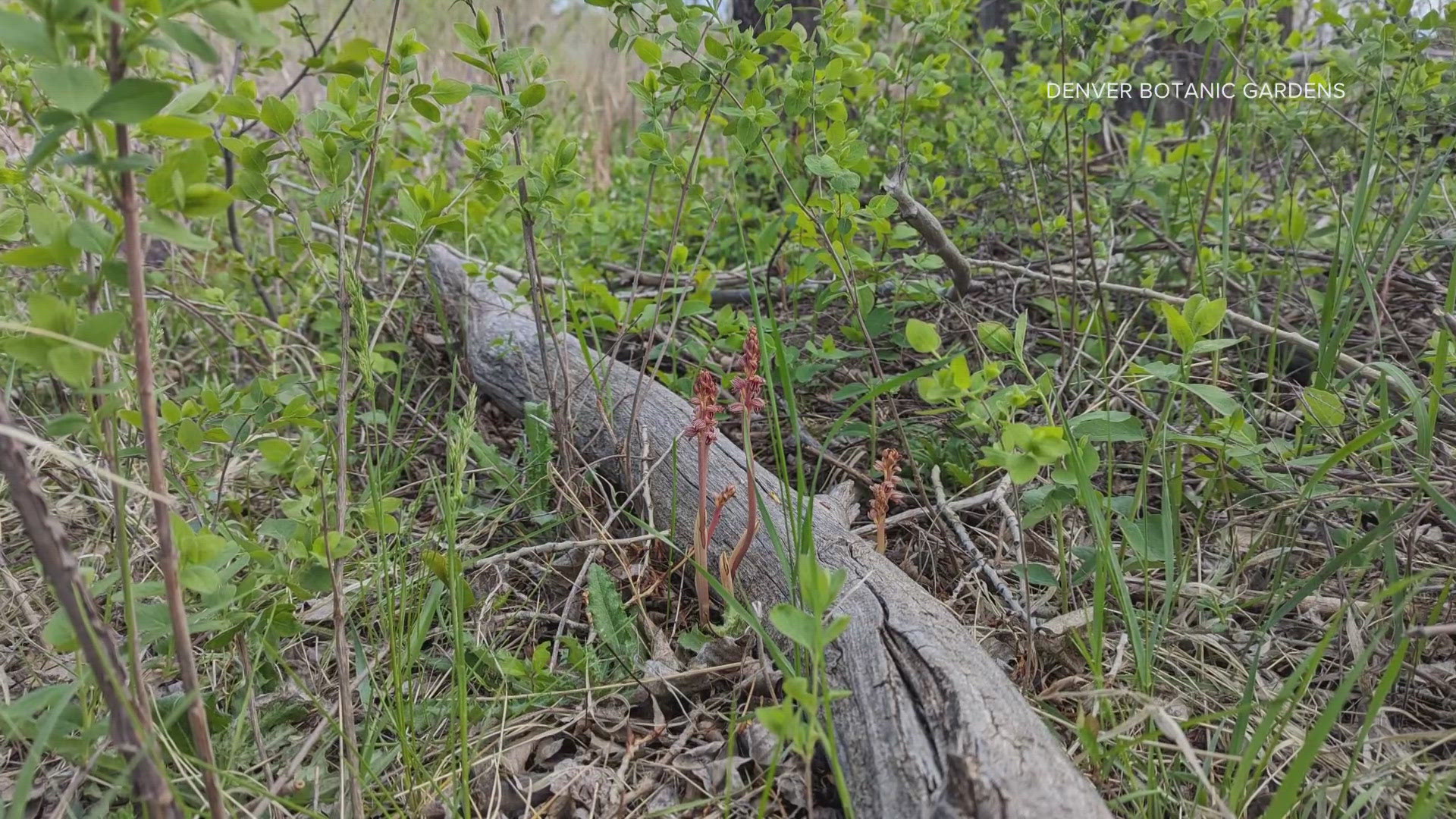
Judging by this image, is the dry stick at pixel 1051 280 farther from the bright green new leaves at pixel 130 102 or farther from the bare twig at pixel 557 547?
the bright green new leaves at pixel 130 102

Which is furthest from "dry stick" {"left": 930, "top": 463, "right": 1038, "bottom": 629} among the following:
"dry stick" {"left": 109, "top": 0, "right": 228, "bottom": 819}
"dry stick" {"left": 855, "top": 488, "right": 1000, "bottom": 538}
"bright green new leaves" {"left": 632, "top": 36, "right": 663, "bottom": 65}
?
"dry stick" {"left": 109, "top": 0, "right": 228, "bottom": 819}

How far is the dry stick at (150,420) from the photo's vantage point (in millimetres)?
879

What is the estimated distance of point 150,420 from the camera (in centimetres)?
95

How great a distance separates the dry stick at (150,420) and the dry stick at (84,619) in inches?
2.3

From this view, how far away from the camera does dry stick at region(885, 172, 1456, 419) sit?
1.84 m

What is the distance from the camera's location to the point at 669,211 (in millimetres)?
3564

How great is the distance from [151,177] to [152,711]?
0.88 m

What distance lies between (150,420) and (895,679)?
102cm

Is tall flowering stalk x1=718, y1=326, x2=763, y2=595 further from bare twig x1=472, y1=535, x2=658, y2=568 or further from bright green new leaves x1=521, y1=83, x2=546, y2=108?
bright green new leaves x1=521, y1=83, x2=546, y2=108

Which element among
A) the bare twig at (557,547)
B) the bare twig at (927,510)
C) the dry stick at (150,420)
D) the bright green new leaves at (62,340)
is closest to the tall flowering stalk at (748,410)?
the bare twig at (557,547)

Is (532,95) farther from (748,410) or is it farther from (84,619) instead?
(84,619)

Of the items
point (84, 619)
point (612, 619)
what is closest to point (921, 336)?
point (612, 619)

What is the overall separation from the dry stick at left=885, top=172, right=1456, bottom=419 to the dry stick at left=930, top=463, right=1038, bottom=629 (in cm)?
60

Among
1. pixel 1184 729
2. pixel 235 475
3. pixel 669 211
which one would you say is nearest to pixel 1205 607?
pixel 1184 729
